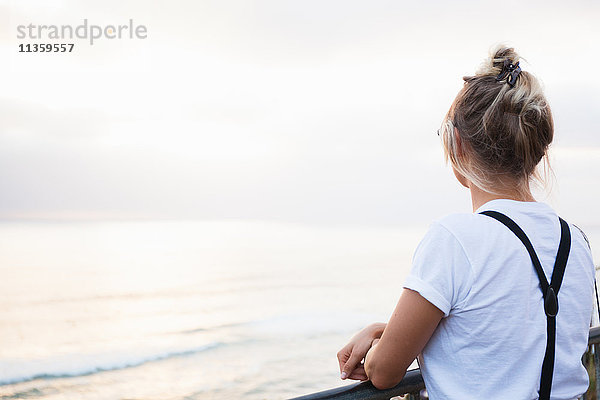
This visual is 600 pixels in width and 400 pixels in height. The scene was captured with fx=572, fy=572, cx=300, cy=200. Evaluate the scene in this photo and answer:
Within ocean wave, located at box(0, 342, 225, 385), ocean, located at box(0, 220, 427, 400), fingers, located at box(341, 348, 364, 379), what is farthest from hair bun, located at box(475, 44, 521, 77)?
ocean wave, located at box(0, 342, 225, 385)

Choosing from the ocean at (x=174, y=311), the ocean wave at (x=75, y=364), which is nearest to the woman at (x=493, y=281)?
the ocean at (x=174, y=311)

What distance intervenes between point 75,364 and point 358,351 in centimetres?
2158

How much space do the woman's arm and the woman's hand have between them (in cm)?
2

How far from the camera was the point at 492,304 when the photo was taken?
102 centimetres

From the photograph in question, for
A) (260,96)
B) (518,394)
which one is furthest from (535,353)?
(260,96)

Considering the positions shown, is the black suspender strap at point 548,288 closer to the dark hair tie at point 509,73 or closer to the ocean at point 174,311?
the dark hair tie at point 509,73

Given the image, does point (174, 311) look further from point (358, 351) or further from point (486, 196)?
point (486, 196)

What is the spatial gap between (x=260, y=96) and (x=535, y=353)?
51.9 metres


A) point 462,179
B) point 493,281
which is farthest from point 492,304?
point 462,179

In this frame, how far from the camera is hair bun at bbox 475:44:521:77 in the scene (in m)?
1.17

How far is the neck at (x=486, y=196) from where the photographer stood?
44.9 inches

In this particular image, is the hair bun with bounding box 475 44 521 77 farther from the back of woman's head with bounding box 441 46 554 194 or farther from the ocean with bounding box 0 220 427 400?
the ocean with bounding box 0 220 427 400

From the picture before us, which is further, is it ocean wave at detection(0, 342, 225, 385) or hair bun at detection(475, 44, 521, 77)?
ocean wave at detection(0, 342, 225, 385)

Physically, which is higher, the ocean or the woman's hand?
the woman's hand
